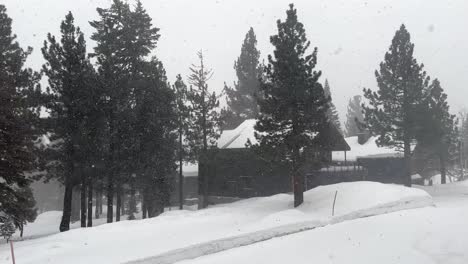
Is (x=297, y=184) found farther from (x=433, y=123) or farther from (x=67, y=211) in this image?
(x=433, y=123)

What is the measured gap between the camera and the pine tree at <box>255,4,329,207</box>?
25719 mm

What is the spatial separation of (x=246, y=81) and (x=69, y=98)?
35.7m

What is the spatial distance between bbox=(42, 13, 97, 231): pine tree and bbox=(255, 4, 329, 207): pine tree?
1138 centimetres

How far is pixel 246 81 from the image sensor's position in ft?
196

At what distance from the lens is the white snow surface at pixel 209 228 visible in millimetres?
15469

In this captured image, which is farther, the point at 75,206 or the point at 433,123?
the point at 75,206

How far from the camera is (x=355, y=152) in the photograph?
5241cm

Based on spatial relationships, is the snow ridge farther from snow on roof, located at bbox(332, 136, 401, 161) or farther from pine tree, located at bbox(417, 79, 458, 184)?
snow on roof, located at bbox(332, 136, 401, 161)

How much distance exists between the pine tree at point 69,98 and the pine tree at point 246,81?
1293 inches

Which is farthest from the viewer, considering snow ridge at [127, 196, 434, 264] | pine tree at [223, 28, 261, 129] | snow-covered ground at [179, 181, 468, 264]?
pine tree at [223, 28, 261, 129]

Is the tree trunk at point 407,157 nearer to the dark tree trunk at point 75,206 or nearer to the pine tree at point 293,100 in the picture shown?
the pine tree at point 293,100

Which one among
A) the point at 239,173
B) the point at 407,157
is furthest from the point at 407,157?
the point at 239,173

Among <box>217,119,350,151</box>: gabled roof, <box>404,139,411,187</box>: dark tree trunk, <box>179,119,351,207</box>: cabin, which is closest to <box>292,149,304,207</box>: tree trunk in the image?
<box>179,119,351,207</box>: cabin

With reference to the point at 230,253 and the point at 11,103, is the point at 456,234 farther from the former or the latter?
the point at 11,103
